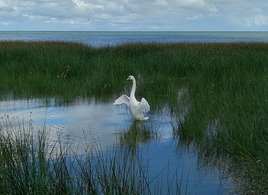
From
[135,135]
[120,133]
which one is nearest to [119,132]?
[120,133]

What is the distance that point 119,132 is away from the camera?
32.5 feet

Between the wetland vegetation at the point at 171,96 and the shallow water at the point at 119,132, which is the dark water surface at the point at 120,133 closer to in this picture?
the shallow water at the point at 119,132

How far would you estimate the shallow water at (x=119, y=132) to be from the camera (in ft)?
22.5

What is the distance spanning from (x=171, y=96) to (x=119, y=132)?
278 centimetres

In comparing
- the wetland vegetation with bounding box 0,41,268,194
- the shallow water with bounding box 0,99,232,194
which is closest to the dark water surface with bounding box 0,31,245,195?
the shallow water with bounding box 0,99,232,194

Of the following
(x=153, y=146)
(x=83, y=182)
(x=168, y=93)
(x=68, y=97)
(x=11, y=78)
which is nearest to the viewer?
(x=83, y=182)

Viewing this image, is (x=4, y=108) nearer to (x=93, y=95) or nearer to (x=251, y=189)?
(x=93, y=95)

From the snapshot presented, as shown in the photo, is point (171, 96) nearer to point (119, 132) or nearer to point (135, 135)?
point (119, 132)

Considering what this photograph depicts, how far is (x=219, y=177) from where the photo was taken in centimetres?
692

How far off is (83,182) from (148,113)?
6560 mm

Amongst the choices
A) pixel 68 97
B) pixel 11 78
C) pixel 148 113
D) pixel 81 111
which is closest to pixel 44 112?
pixel 81 111

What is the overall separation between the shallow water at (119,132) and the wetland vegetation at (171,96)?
0.94ft

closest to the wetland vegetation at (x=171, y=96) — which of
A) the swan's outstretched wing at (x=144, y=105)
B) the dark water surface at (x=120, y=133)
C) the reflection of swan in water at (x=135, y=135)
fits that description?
the dark water surface at (x=120, y=133)

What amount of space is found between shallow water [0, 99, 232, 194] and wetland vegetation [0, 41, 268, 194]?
0.94 feet
